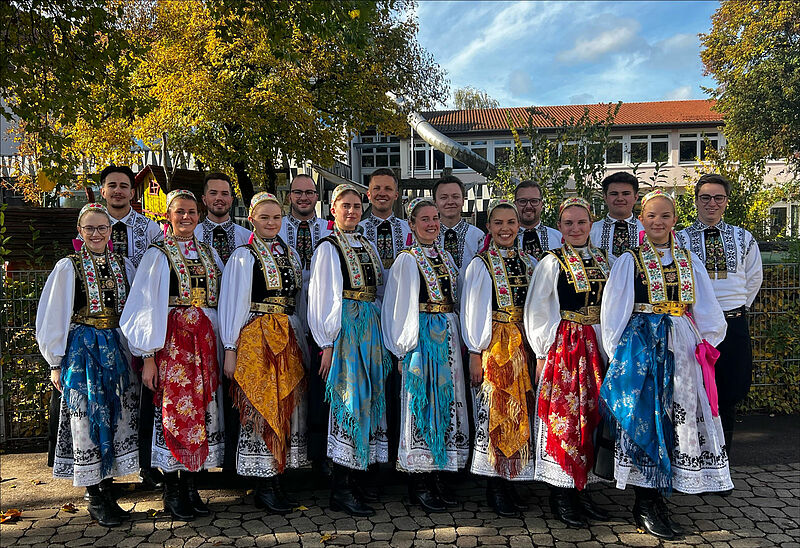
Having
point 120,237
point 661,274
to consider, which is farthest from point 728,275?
point 120,237

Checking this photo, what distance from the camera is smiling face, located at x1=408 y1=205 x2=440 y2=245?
4031 mm

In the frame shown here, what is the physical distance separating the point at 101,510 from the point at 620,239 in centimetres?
402

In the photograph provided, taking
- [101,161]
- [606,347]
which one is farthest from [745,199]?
[101,161]

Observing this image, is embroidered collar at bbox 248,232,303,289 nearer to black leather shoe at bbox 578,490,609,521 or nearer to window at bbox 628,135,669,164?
black leather shoe at bbox 578,490,609,521

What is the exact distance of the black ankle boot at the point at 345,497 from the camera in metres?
3.94

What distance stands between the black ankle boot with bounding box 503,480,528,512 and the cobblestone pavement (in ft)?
0.19

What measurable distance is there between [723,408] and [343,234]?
291cm

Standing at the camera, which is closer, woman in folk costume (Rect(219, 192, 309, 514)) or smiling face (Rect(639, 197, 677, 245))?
smiling face (Rect(639, 197, 677, 245))

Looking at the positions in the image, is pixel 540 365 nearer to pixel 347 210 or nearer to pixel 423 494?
pixel 423 494

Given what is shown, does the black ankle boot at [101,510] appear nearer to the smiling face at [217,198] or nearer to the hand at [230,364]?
the hand at [230,364]

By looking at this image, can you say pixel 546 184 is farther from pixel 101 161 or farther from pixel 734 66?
pixel 734 66

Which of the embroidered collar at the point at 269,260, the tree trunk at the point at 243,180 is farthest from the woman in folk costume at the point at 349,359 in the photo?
the tree trunk at the point at 243,180

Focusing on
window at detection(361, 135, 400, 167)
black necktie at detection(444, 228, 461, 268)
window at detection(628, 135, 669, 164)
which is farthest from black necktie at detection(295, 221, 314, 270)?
window at detection(628, 135, 669, 164)

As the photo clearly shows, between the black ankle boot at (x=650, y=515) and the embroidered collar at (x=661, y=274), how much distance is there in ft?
3.66
